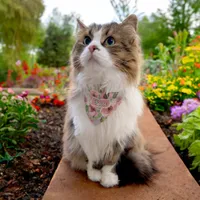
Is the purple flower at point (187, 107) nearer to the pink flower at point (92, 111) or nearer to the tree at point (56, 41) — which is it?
the pink flower at point (92, 111)

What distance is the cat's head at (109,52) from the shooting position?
1.77m

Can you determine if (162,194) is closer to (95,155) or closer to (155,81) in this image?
(95,155)

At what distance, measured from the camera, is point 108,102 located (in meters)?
→ 1.97

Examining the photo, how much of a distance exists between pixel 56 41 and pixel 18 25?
463 centimetres

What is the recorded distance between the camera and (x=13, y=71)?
9.02 meters

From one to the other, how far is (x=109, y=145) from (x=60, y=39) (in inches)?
475

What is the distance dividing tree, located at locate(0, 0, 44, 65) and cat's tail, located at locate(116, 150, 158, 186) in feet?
23.1

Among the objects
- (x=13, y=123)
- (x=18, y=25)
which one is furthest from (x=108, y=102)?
(x=18, y=25)

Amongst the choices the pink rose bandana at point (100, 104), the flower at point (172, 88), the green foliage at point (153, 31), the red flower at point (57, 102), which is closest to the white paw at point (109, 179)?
the pink rose bandana at point (100, 104)

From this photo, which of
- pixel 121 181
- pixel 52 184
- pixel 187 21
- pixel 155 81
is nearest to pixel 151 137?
pixel 121 181

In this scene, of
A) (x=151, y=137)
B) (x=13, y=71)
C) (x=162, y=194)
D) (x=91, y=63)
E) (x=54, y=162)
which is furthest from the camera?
(x=13, y=71)

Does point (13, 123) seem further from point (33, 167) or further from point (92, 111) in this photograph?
point (92, 111)

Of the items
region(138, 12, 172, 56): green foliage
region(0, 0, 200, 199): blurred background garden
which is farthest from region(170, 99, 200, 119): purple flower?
region(138, 12, 172, 56): green foliage

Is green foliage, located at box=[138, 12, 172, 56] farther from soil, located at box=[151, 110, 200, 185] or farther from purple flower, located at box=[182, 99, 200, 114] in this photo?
purple flower, located at box=[182, 99, 200, 114]
